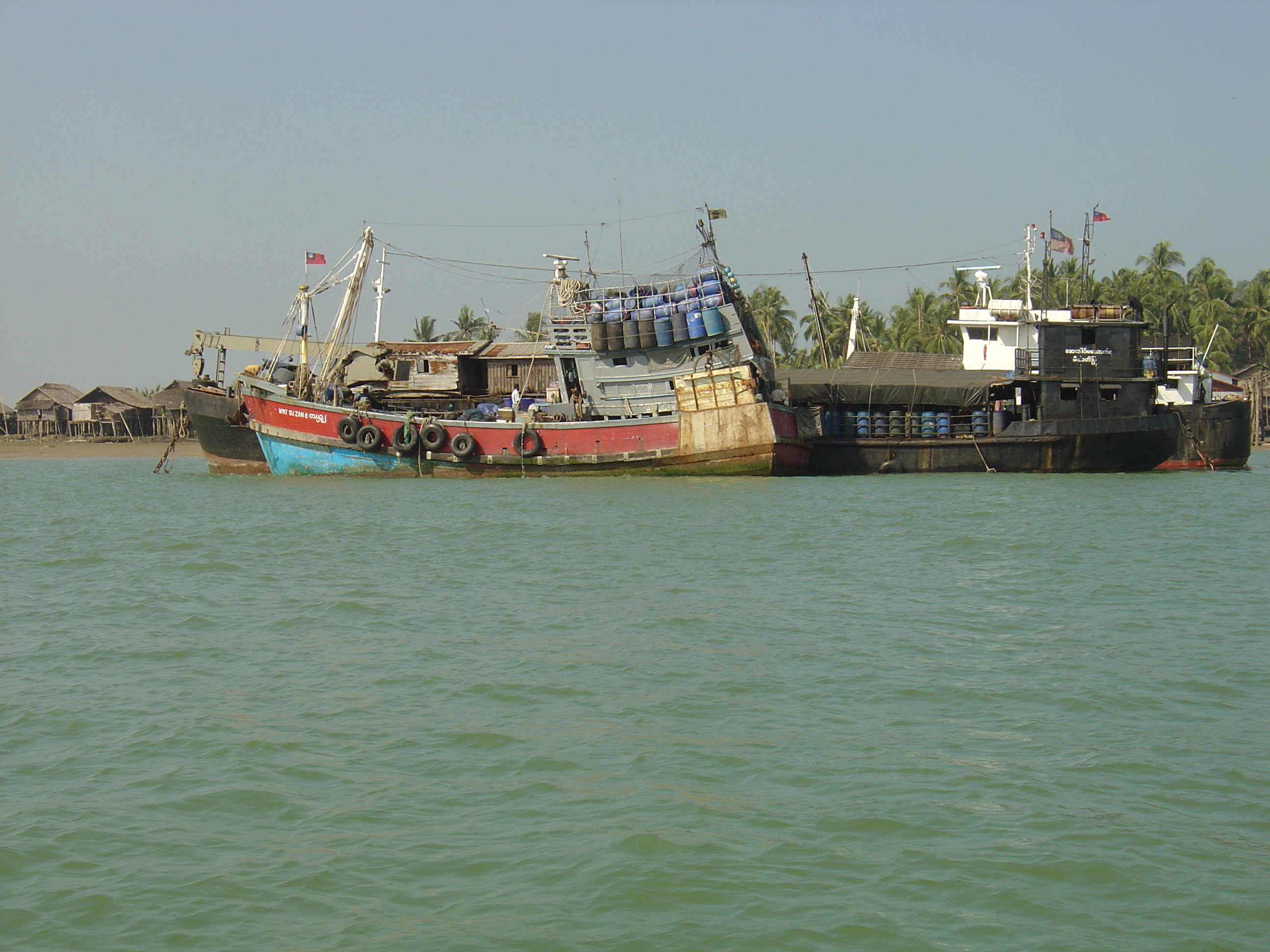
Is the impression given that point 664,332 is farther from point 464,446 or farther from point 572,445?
point 464,446

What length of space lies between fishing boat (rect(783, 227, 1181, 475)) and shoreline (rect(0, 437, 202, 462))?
40.5 metres

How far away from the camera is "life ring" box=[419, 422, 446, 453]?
31.2m

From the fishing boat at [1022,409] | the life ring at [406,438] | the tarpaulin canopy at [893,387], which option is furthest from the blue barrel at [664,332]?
the life ring at [406,438]

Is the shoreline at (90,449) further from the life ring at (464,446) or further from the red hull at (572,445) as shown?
the life ring at (464,446)

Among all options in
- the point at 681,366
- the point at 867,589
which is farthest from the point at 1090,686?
the point at 681,366

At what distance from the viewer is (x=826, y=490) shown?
26.8 meters

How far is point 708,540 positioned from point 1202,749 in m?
10.9

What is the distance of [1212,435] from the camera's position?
109 feet

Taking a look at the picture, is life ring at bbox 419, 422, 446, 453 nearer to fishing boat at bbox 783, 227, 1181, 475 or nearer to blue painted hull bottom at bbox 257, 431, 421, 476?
blue painted hull bottom at bbox 257, 431, 421, 476

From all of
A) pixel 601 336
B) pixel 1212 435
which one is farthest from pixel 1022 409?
pixel 601 336

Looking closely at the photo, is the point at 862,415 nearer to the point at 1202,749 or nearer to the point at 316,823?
the point at 1202,749

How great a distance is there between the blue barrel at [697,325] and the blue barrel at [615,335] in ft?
6.44

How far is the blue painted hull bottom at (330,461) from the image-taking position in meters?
31.7

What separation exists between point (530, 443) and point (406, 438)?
3.61 meters
